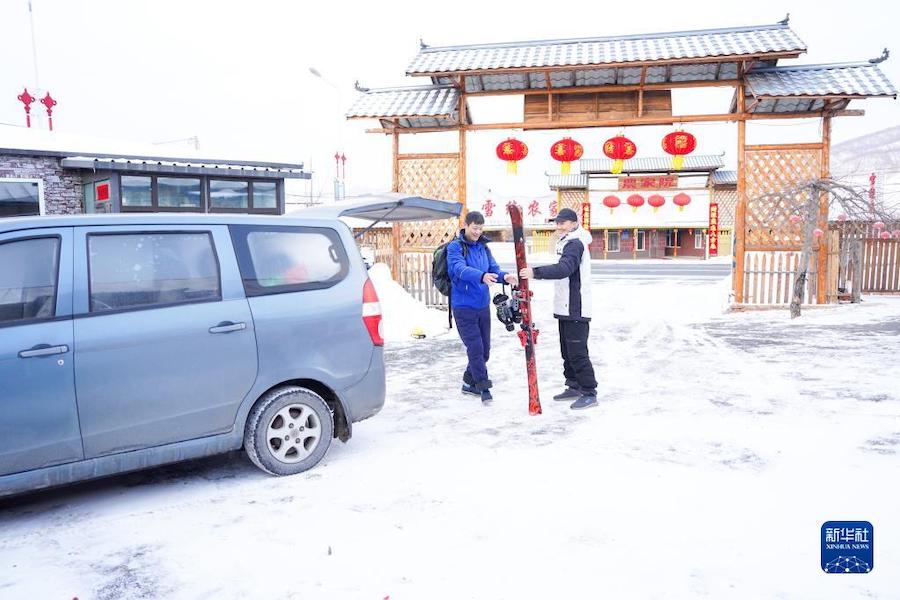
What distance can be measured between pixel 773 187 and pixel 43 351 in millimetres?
12511

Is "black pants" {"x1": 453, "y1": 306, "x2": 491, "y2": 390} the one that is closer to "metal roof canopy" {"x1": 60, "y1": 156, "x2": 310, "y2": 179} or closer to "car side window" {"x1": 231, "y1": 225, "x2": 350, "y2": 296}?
"car side window" {"x1": 231, "y1": 225, "x2": 350, "y2": 296}

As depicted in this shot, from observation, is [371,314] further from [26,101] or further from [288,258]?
[26,101]

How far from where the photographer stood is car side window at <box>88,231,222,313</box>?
12.5 feet

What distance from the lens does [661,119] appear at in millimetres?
12406

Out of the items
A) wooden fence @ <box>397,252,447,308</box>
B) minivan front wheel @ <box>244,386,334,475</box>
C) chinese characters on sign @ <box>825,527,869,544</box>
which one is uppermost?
wooden fence @ <box>397,252,447,308</box>

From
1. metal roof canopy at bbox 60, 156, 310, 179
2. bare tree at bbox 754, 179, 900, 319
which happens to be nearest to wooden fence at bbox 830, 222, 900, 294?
bare tree at bbox 754, 179, 900, 319

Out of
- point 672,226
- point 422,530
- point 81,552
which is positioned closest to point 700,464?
point 422,530

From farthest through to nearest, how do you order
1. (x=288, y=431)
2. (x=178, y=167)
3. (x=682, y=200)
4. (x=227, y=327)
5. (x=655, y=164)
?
(x=655, y=164), (x=682, y=200), (x=178, y=167), (x=288, y=431), (x=227, y=327)

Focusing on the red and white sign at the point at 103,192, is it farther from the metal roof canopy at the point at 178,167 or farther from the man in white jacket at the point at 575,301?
the man in white jacket at the point at 575,301

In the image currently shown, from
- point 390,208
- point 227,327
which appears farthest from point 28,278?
point 390,208

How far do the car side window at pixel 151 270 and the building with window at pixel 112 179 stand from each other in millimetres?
11278

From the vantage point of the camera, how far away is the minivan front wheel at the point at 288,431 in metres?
4.23

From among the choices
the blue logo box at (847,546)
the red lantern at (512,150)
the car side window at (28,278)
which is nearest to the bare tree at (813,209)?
the red lantern at (512,150)

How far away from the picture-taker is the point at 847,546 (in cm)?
314
